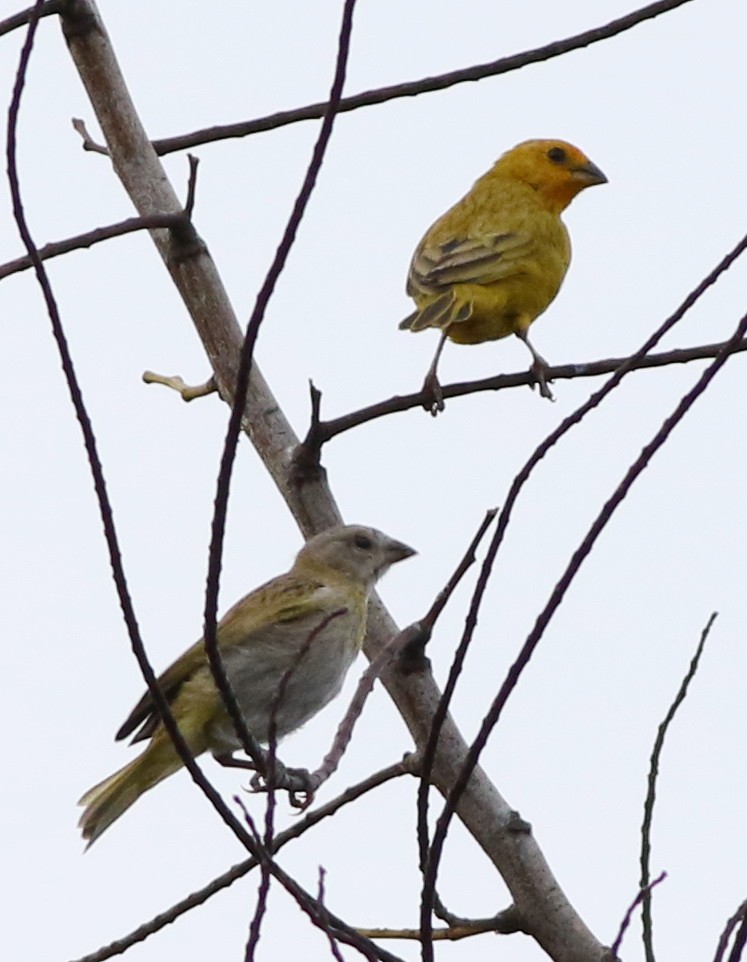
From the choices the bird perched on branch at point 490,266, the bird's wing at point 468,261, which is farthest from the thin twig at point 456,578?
the bird's wing at point 468,261

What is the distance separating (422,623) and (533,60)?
1.68m

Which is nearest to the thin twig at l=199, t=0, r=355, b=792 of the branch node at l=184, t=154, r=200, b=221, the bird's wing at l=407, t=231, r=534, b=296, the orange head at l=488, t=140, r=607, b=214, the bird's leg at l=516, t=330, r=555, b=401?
the branch node at l=184, t=154, r=200, b=221

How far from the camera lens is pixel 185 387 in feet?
18.8

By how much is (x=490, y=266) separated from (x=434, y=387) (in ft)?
5.55

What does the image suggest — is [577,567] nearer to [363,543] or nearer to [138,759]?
[138,759]

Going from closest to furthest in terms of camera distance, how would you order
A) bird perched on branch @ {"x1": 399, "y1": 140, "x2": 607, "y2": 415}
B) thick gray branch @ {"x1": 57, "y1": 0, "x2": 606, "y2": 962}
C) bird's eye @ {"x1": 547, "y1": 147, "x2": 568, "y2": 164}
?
thick gray branch @ {"x1": 57, "y1": 0, "x2": 606, "y2": 962}
bird perched on branch @ {"x1": 399, "y1": 140, "x2": 607, "y2": 415}
bird's eye @ {"x1": 547, "y1": 147, "x2": 568, "y2": 164}

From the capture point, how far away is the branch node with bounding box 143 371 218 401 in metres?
5.61

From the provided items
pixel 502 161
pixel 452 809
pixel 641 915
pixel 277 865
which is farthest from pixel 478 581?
pixel 502 161

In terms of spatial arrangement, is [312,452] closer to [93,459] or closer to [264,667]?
[264,667]

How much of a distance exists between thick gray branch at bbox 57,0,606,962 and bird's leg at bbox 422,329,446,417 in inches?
17.6

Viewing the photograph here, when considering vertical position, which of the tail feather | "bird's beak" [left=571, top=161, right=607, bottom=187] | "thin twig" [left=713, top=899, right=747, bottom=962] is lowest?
"thin twig" [left=713, top=899, right=747, bottom=962]

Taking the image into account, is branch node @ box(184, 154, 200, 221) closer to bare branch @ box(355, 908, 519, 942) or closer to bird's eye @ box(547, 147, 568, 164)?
bare branch @ box(355, 908, 519, 942)

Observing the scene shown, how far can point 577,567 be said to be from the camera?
2.68 metres

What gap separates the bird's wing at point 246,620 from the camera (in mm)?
4637
